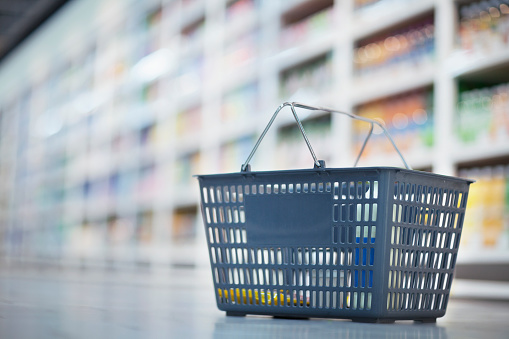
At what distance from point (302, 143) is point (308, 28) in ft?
2.31

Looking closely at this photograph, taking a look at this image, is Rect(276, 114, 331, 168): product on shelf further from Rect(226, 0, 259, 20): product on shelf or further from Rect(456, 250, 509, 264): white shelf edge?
Rect(456, 250, 509, 264): white shelf edge

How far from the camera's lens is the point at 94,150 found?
732 centimetres

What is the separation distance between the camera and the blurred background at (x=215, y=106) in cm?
294

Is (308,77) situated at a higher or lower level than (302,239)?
higher

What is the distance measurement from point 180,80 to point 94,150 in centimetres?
214

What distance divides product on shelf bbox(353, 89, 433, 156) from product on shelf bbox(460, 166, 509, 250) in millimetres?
333

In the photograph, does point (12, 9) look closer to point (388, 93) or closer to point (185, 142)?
point (185, 142)

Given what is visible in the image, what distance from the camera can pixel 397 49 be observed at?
3.40 meters

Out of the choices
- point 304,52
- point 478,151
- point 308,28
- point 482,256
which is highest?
point 308,28

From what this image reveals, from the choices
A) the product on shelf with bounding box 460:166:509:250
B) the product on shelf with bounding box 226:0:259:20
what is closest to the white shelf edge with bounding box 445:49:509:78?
the product on shelf with bounding box 460:166:509:250

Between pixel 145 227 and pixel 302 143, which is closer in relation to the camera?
pixel 302 143

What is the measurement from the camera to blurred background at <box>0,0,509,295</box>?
2.94m

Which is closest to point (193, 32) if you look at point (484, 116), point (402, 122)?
point (402, 122)

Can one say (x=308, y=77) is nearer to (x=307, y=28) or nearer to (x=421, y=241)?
(x=307, y=28)
